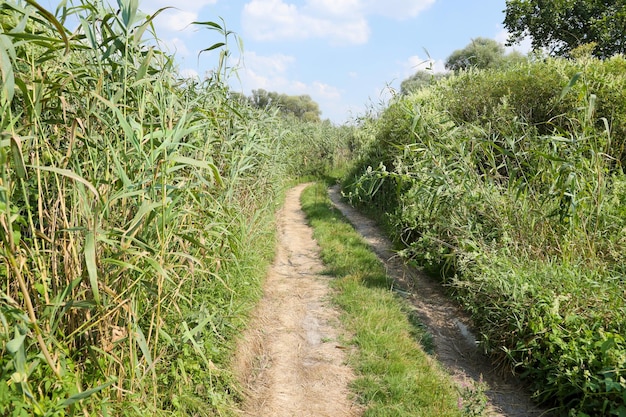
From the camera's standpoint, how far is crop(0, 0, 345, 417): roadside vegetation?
2.09 metres

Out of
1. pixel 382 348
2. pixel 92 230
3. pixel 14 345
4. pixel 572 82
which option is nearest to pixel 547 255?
pixel 572 82

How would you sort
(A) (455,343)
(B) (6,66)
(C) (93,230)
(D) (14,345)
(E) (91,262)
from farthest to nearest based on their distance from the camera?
(A) (455,343)
(C) (93,230)
(E) (91,262)
(D) (14,345)
(B) (6,66)

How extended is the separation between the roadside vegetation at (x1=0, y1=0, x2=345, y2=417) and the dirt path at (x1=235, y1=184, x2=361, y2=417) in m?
0.38

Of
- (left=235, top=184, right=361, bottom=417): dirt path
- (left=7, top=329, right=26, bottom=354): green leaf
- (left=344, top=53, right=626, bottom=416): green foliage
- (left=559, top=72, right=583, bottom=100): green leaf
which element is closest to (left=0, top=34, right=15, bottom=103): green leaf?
(left=7, top=329, right=26, bottom=354): green leaf

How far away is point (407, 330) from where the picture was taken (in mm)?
4762

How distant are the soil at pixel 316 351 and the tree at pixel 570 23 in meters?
17.2

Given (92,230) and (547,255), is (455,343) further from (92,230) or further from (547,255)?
(92,230)

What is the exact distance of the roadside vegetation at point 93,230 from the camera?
82.1 inches

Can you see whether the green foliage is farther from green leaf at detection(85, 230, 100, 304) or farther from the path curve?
green leaf at detection(85, 230, 100, 304)

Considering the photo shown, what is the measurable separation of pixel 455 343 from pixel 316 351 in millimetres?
1438

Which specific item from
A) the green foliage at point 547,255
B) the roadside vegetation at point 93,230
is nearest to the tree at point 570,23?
the green foliage at point 547,255

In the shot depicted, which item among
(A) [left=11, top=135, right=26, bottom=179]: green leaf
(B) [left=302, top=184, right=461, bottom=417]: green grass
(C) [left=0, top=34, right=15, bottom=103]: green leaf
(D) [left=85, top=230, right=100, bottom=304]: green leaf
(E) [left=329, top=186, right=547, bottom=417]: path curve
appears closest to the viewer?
(C) [left=0, top=34, right=15, bottom=103]: green leaf

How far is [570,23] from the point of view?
21.0 metres

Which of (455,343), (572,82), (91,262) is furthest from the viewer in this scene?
(455,343)
